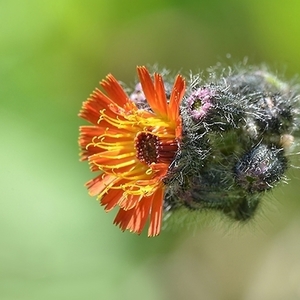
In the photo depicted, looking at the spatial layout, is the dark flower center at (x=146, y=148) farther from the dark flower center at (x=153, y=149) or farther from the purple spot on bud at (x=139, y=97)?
the purple spot on bud at (x=139, y=97)

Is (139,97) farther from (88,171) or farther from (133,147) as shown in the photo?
(88,171)

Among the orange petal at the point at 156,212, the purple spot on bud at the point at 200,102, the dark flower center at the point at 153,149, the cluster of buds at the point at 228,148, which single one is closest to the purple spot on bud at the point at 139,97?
the cluster of buds at the point at 228,148

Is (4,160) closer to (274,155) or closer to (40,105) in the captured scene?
(40,105)

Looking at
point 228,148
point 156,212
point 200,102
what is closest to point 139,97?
point 200,102

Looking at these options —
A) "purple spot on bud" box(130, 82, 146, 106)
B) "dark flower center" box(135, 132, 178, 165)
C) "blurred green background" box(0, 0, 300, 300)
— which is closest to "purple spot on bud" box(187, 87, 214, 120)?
"dark flower center" box(135, 132, 178, 165)

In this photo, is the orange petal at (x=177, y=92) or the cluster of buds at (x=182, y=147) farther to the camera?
the cluster of buds at (x=182, y=147)

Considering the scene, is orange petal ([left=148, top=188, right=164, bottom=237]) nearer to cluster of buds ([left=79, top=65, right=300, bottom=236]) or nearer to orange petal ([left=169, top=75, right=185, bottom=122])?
cluster of buds ([left=79, top=65, right=300, bottom=236])
